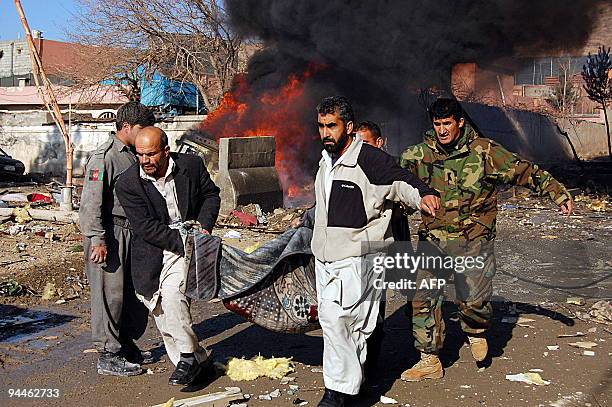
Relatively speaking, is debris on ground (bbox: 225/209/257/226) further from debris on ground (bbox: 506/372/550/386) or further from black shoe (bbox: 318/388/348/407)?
black shoe (bbox: 318/388/348/407)

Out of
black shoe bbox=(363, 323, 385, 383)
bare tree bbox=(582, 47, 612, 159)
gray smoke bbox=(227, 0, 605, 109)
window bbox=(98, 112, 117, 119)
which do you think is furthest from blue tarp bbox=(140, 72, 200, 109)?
black shoe bbox=(363, 323, 385, 383)

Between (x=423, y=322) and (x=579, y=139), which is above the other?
(x=579, y=139)

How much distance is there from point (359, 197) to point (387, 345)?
1944 mm

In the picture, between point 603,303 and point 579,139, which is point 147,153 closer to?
point 603,303

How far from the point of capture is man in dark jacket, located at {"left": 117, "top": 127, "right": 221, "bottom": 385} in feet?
14.4

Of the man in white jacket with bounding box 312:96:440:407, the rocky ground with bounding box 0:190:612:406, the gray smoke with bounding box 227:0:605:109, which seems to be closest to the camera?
the man in white jacket with bounding box 312:96:440:407

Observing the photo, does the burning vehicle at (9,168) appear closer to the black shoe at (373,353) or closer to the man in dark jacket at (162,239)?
the man in dark jacket at (162,239)

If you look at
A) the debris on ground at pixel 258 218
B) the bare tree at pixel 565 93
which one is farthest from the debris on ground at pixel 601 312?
the bare tree at pixel 565 93

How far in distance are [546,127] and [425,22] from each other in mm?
14283

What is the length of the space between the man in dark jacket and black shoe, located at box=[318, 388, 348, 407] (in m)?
0.91

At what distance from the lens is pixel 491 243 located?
483cm

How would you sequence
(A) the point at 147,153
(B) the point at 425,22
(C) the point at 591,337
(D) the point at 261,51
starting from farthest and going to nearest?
1. (D) the point at 261,51
2. (B) the point at 425,22
3. (C) the point at 591,337
4. (A) the point at 147,153

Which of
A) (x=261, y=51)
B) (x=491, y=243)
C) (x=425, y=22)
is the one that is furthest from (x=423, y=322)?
(x=261, y=51)

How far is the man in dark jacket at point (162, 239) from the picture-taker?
4.40 meters
